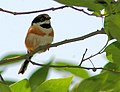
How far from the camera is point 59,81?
4.15 feet

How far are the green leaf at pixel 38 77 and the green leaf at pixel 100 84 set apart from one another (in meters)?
0.16

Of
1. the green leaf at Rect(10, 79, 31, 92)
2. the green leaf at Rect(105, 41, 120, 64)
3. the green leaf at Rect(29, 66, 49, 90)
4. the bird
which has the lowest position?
the bird

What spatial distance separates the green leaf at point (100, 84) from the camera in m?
1.29

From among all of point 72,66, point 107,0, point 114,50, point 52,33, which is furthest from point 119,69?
point 52,33

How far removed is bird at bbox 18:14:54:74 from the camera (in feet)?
10.9

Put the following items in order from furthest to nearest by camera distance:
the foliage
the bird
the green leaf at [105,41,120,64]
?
the bird → the green leaf at [105,41,120,64] → the foliage

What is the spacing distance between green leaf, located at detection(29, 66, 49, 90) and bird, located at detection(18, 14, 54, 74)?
1.83m

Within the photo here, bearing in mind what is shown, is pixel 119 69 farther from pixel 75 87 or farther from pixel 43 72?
pixel 43 72

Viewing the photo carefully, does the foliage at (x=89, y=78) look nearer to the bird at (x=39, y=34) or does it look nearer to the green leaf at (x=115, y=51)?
the green leaf at (x=115, y=51)

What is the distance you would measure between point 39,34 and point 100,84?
2.30 m

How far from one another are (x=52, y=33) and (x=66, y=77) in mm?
2241

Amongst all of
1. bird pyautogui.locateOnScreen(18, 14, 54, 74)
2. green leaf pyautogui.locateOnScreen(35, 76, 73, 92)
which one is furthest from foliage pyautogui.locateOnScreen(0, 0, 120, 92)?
bird pyautogui.locateOnScreen(18, 14, 54, 74)

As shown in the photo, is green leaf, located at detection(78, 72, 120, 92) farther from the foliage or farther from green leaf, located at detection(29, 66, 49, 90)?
green leaf, located at detection(29, 66, 49, 90)

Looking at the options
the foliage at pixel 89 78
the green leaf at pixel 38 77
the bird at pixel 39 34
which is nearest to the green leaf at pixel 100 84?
the foliage at pixel 89 78
